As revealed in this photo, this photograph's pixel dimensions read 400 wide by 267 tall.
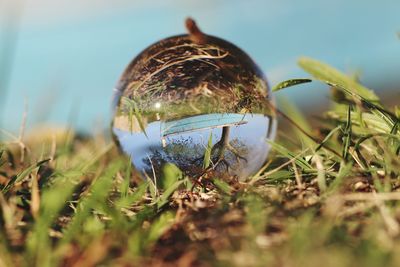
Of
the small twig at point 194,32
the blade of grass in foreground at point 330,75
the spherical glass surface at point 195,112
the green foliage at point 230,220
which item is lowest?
the green foliage at point 230,220

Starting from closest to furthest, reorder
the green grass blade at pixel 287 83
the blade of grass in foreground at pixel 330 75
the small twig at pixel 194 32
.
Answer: the green grass blade at pixel 287 83, the small twig at pixel 194 32, the blade of grass in foreground at pixel 330 75

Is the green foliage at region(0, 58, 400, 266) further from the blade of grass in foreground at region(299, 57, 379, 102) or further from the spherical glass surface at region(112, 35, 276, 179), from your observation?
the blade of grass in foreground at region(299, 57, 379, 102)

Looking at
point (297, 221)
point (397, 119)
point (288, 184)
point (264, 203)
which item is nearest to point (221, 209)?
point (264, 203)

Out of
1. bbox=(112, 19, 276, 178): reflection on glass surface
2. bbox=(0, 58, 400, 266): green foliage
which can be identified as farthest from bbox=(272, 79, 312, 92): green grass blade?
bbox=(112, 19, 276, 178): reflection on glass surface

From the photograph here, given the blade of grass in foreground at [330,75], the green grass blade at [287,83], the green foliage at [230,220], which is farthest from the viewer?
the blade of grass in foreground at [330,75]

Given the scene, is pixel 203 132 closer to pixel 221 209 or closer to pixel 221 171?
pixel 221 171

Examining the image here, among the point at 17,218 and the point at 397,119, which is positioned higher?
the point at 397,119

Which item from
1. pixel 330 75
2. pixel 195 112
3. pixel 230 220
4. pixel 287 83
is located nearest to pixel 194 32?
pixel 195 112

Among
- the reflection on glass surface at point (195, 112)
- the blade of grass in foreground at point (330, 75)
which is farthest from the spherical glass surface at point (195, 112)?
the blade of grass in foreground at point (330, 75)

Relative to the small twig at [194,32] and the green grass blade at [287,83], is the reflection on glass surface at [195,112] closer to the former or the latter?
the small twig at [194,32]

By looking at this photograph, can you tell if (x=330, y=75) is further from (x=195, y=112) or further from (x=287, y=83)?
(x=195, y=112)
